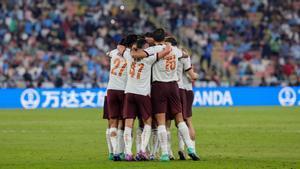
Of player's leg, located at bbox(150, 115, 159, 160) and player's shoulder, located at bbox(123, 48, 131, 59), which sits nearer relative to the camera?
player's shoulder, located at bbox(123, 48, 131, 59)

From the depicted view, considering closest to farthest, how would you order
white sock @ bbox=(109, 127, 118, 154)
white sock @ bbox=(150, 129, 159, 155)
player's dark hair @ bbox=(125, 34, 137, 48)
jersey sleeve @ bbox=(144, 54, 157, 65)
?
jersey sleeve @ bbox=(144, 54, 157, 65) → player's dark hair @ bbox=(125, 34, 137, 48) → white sock @ bbox=(109, 127, 118, 154) → white sock @ bbox=(150, 129, 159, 155)

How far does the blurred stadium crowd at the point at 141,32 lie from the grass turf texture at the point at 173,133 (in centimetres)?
602

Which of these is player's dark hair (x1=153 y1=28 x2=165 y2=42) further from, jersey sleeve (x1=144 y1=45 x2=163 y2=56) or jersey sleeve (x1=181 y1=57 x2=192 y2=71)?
jersey sleeve (x1=181 y1=57 x2=192 y2=71)

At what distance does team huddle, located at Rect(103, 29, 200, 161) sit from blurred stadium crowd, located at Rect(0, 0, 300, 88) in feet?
86.8

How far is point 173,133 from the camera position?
90.5 ft

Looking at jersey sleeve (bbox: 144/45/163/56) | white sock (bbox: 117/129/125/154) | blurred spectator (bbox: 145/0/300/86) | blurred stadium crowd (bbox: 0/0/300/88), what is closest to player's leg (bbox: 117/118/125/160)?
white sock (bbox: 117/129/125/154)

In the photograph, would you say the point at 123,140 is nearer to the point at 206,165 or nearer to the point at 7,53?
the point at 206,165

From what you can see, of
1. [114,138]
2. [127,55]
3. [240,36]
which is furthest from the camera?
[240,36]

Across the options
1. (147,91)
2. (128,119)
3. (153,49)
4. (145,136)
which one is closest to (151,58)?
(153,49)

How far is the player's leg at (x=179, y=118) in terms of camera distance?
711 inches

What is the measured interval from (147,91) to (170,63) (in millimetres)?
721

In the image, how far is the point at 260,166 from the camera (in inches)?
664

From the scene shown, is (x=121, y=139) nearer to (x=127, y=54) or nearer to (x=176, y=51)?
(x=127, y=54)

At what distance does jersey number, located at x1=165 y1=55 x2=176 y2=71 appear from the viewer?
59.1ft
